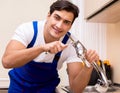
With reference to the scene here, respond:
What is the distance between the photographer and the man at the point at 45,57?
105cm

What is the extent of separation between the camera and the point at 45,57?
47.6 inches

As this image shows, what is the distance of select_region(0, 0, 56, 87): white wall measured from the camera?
71.5 inches

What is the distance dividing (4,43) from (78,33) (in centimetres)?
58

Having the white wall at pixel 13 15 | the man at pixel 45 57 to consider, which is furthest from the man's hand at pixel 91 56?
the white wall at pixel 13 15

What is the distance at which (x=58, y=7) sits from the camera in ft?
3.59

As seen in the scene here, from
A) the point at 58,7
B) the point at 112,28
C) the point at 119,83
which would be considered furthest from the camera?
the point at 112,28

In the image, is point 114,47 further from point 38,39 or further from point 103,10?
point 38,39

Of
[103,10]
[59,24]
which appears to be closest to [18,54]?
[59,24]

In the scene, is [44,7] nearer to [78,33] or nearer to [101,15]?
[78,33]

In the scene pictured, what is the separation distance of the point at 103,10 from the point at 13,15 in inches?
30.8

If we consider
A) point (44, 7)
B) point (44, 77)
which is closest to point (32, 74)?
point (44, 77)

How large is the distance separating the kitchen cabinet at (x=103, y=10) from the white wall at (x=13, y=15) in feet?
1.50

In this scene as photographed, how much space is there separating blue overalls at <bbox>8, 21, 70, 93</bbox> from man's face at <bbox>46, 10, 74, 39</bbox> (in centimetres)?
13

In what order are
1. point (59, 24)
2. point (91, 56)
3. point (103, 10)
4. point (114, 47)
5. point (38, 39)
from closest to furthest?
1. point (91, 56)
2. point (59, 24)
3. point (38, 39)
4. point (103, 10)
5. point (114, 47)
